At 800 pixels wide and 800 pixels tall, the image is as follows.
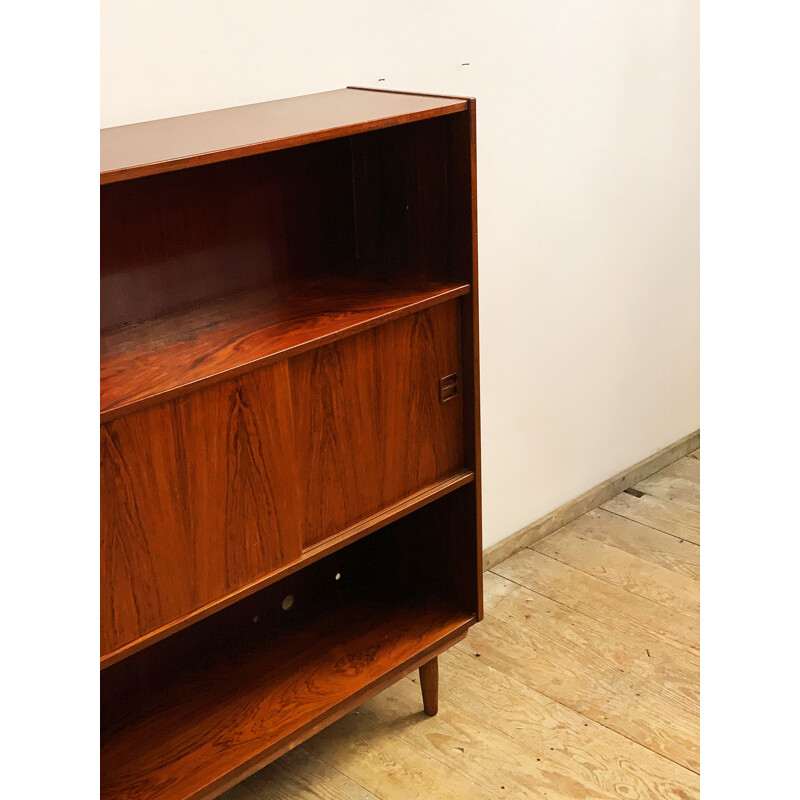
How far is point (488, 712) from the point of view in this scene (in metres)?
2.06

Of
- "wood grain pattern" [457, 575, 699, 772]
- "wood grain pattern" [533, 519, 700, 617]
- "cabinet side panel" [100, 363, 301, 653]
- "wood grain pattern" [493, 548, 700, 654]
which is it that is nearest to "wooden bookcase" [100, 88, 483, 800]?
"cabinet side panel" [100, 363, 301, 653]

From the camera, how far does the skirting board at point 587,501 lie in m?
2.65

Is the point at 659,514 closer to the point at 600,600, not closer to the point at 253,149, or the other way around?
the point at 600,600

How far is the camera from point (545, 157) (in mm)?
2445

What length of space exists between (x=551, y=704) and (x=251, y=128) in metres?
1.33

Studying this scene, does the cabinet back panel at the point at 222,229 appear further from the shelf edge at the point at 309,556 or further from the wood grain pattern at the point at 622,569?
the wood grain pattern at the point at 622,569

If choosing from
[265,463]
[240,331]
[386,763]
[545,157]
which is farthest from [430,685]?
[545,157]

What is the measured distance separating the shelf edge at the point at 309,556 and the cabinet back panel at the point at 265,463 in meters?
0.01

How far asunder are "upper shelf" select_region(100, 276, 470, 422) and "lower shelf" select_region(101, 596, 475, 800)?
68cm

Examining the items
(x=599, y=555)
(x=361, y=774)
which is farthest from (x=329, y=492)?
(x=599, y=555)

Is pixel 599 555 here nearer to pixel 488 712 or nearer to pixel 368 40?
pixel 488 712

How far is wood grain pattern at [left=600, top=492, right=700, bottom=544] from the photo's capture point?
109 inches

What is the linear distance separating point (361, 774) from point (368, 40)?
147cm
